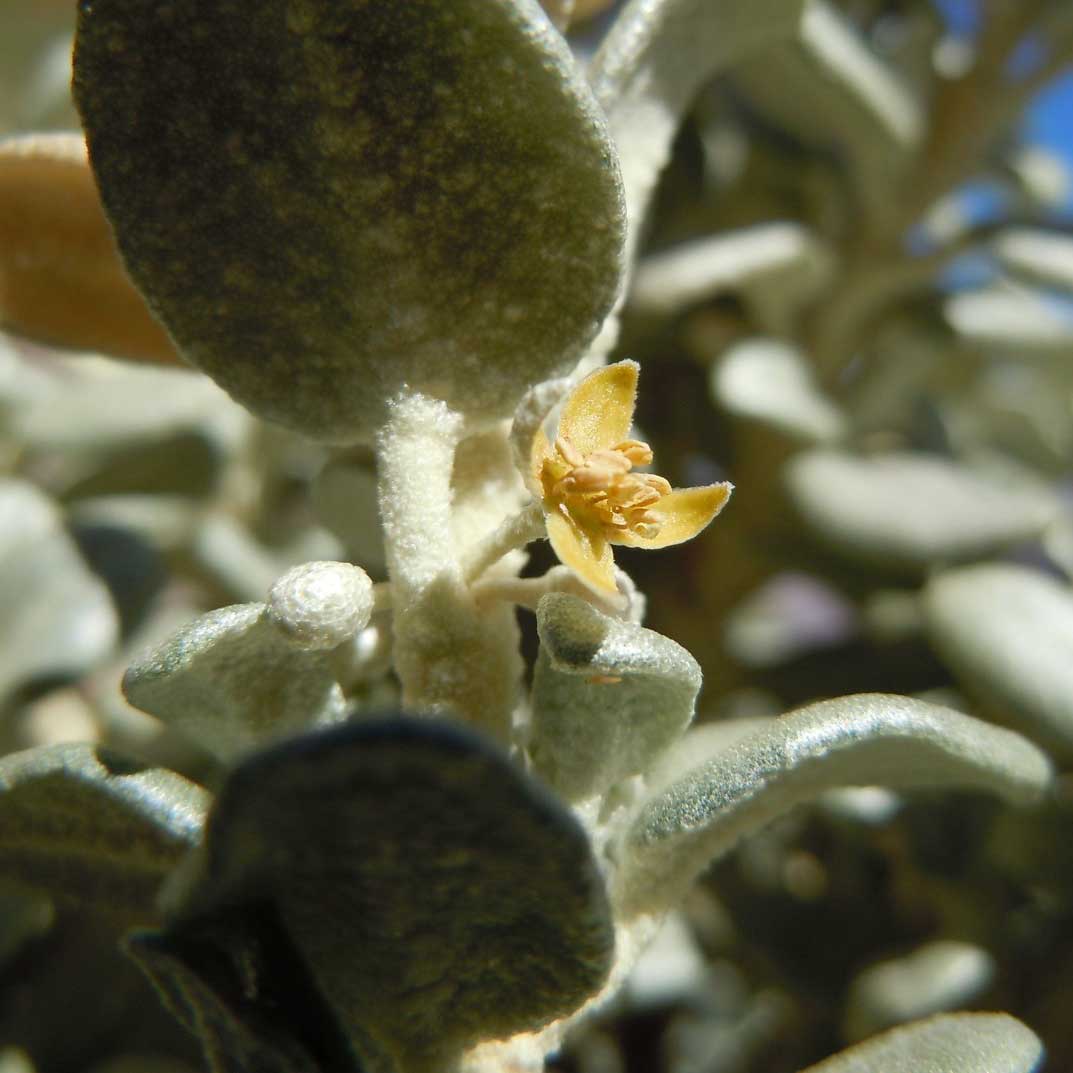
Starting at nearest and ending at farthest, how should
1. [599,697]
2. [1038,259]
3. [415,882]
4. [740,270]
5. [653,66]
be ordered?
[415,882] → [599,697] → [653,66] → [740,270] → [1038,259]

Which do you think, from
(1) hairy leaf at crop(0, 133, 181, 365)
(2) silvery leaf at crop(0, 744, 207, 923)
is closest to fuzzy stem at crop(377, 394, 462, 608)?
(2) silvery leaf at crop(0, 744, 207, 923)

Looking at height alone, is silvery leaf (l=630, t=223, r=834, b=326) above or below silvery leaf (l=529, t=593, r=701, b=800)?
below

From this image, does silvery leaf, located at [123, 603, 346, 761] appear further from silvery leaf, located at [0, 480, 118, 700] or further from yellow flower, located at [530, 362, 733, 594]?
silvery leaf, located at [0, 480, 118, 700]

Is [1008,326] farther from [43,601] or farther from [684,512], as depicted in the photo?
[43,601]

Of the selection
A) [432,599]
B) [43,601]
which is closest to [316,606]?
[432,599]

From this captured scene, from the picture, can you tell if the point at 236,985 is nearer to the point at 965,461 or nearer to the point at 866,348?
the point at 866,348

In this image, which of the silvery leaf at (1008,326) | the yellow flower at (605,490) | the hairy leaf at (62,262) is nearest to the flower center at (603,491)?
the yellow flower at (605,490)
